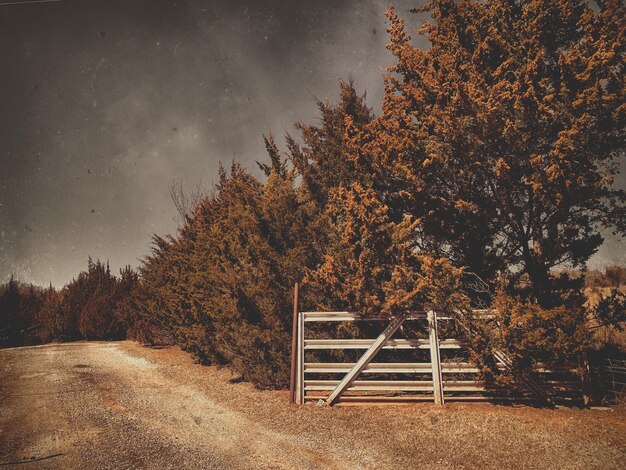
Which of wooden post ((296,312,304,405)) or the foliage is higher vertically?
the foliage

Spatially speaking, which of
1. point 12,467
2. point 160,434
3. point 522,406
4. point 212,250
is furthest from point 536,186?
point 212,250

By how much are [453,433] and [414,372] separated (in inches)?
60.8

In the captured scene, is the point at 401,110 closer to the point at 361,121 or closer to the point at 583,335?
the point at 361,121

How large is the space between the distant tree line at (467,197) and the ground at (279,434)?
49.0 inches

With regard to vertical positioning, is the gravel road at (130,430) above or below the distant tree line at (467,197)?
below

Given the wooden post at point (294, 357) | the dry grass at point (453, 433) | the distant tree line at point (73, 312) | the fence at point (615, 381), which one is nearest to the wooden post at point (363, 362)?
the dry grass at point (453, 433)

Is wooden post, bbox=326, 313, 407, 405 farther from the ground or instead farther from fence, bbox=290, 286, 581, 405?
the ground

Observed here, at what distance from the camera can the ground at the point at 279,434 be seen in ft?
15.7

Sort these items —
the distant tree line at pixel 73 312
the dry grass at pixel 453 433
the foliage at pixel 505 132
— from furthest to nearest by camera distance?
the distant tree line at pixel 73 312 → the foliage at pixel 505 132 → the dry grass at pixel 453 433

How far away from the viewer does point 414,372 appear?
7.10 m

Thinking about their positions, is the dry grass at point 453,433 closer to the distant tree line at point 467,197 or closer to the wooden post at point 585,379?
the wooden post at point 585,379

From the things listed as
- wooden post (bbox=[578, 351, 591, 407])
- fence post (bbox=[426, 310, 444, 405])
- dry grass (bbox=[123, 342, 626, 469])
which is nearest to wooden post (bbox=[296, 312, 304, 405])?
dry grass (bbox=[123, 342, 626, 469])

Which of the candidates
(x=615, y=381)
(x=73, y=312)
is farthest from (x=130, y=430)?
(x=73, y=312)

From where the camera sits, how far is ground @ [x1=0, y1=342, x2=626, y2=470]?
4797mm
